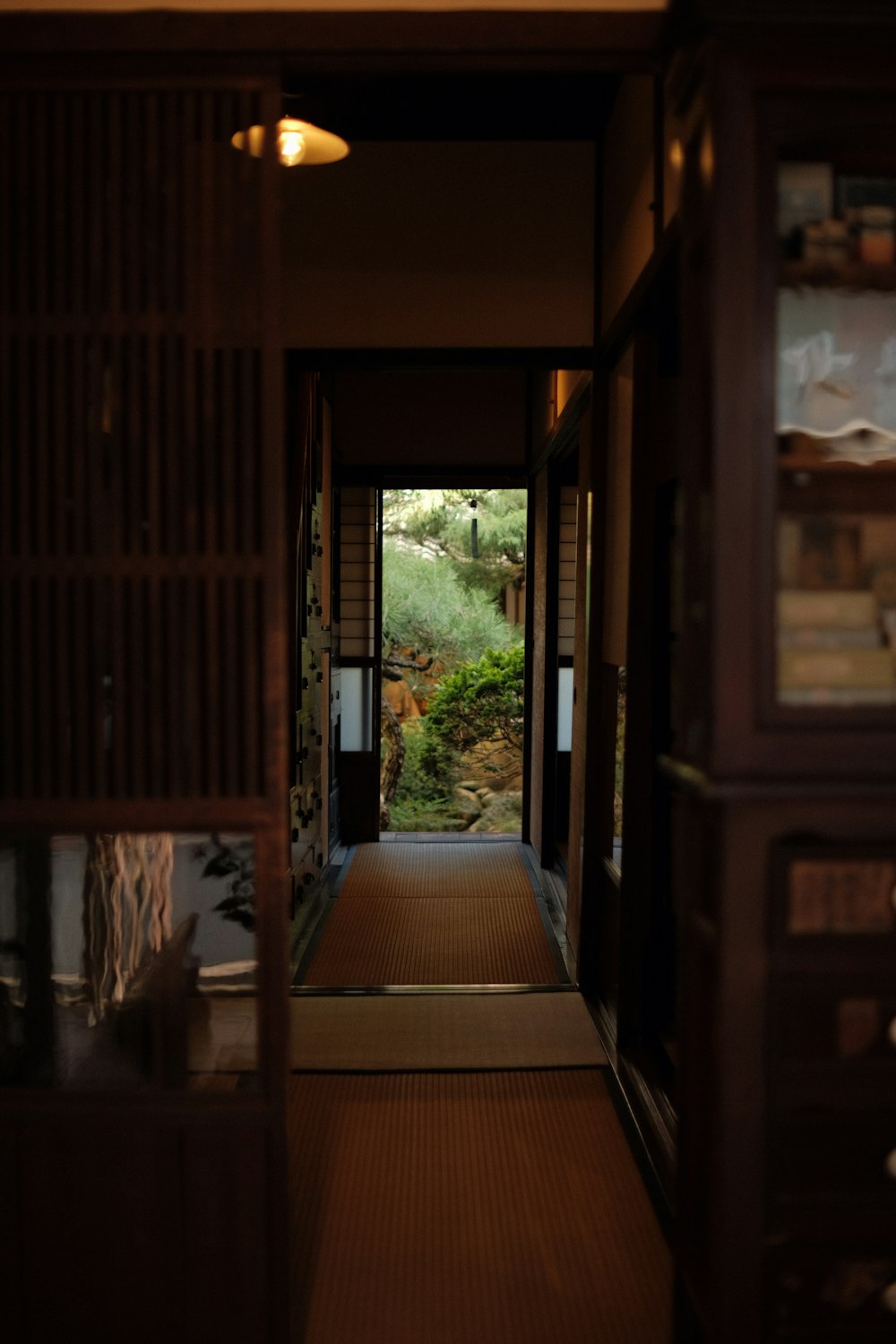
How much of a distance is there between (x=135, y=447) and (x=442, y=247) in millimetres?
2526

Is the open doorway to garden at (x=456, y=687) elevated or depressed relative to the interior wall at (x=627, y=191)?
depressed

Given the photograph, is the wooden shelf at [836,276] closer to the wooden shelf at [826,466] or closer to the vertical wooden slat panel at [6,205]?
the wooden shelf at [826,466]

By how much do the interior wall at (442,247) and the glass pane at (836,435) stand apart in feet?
7.16

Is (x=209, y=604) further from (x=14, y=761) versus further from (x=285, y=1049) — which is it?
(x=285, y=1049)

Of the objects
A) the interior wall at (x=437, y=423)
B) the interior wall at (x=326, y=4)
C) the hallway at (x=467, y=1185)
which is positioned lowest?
the hallway at (x=467, y=1185)

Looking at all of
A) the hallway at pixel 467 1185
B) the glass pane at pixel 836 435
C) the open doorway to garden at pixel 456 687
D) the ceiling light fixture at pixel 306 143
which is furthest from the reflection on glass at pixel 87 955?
the open doorway to garden at pixel 456 687

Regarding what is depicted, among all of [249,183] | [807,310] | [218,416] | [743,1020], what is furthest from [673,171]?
[743,1020]

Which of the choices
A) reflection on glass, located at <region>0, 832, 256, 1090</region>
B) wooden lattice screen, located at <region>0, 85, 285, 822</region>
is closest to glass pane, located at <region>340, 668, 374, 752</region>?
reflection on glass, located at <region>0, 832, 256, 1090</region>

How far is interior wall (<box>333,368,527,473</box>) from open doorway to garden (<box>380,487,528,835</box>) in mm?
2327

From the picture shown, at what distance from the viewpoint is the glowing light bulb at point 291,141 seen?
294cm

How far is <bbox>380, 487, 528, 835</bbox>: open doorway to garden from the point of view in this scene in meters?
8.81

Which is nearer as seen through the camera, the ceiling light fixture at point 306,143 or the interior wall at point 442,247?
the ceiling light fixture at point 306,143

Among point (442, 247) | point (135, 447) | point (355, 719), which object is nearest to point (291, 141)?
point (442, 247)

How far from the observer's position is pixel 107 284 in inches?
72.3
